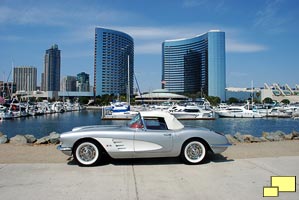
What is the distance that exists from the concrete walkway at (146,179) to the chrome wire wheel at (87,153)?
243mm

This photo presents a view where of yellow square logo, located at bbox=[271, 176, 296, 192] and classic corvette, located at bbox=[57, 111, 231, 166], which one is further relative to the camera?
classic corvette, located at bbox=[57, 111, 231, 166]

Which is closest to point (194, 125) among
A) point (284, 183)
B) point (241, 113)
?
point (241, 113)

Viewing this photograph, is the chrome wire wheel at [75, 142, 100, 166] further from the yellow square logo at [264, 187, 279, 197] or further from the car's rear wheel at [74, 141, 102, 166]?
the yellow square logo at [264, 187, 279, 197]

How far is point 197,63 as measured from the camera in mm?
158750

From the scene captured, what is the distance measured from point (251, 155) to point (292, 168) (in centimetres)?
194

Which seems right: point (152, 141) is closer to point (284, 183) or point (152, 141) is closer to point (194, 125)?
point (284, 183)

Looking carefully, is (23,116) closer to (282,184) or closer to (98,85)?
(282,184)

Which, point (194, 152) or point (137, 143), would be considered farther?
point (194, 152)

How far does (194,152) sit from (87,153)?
105 inches

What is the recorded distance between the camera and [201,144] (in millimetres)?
7055

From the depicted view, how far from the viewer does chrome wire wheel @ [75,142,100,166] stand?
6.75 m

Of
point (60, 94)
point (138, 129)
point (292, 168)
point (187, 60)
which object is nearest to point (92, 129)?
point (138, 129)

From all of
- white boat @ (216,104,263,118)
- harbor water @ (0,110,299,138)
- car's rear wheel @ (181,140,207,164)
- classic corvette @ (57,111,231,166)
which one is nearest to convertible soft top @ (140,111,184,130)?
classic corvette @ (57,111,231,166)

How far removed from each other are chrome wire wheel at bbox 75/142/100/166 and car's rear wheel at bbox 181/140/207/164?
2.16 meters
